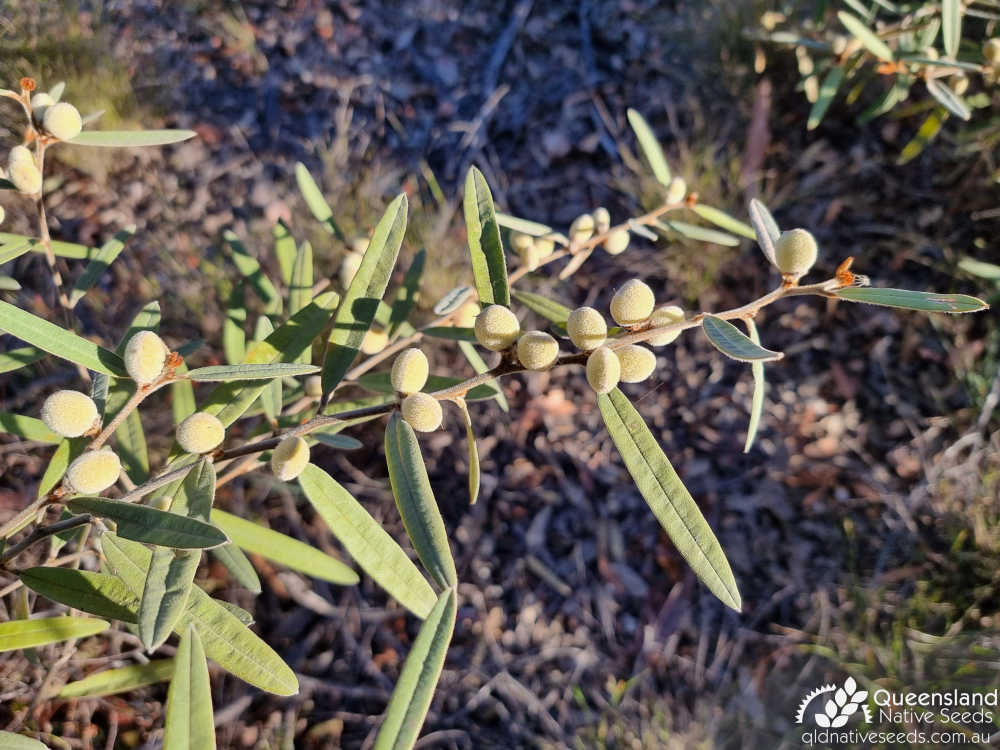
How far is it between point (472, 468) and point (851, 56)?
179 cm

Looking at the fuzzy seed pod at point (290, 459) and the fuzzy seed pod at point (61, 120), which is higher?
the fuzzy seed pod at point (61, 120)

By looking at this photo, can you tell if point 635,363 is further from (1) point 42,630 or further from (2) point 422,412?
(1) point 42,630

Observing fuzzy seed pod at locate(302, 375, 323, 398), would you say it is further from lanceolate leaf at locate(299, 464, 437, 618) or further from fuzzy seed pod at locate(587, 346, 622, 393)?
fuzzy seed pod at locate(587, 346, 622, 393)

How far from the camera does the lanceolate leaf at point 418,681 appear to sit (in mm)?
612

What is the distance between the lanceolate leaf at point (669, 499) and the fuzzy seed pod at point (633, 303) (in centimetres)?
10

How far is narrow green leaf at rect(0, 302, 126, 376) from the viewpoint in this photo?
2.37 ft

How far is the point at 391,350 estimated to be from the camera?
3.94ft

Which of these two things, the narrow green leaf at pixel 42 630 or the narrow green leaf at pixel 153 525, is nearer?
the narrow green leaf at pixel 153 525

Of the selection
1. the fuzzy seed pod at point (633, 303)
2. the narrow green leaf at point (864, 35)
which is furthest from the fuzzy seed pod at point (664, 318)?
the narrow green leaf at point (864, 35)

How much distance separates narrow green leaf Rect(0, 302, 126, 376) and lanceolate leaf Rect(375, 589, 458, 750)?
0.48m

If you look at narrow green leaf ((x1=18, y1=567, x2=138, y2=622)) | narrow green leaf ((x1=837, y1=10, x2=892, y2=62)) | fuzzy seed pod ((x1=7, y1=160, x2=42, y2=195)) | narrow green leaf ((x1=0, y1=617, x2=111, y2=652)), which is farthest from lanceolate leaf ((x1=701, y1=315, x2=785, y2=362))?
narrow green leaf ((x1=837, y1=10, x2=892, y2=62))

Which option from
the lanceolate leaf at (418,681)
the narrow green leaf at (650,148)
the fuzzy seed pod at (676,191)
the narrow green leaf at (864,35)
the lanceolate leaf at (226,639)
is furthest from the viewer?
the narrow green leaf at (864,35)

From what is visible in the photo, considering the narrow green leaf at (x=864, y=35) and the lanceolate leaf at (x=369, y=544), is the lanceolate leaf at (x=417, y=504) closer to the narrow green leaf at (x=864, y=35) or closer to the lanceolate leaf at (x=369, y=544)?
the lanceolate leaf at (x=369, y=544)

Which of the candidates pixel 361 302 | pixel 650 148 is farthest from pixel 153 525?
pixel 650 148
